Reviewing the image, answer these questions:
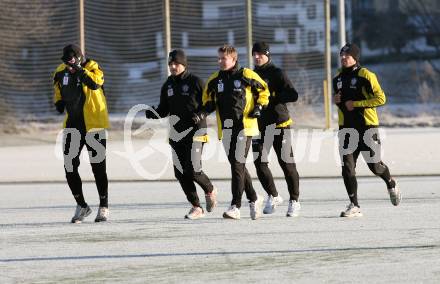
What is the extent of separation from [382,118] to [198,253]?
22406 millimetres

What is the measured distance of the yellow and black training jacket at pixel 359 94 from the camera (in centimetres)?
1304

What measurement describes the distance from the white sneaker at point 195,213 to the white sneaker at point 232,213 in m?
0.34

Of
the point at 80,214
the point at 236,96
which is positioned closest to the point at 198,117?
the point at 236,96

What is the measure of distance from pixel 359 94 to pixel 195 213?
2155mm

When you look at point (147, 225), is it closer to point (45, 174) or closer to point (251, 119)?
point (251, 119)

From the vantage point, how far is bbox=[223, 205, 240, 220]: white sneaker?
42.7 ft

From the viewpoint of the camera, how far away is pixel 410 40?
4906 cm

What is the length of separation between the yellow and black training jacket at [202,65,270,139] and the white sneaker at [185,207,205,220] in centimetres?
85

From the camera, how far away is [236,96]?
42.8ft

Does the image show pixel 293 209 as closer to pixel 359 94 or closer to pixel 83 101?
pixel 359 94

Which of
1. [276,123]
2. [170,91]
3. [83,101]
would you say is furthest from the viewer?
[276,123]

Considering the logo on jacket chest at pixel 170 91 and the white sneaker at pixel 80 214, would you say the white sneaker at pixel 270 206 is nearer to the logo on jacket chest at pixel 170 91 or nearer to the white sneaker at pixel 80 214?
the logo on jacket chest at pixel 170 91

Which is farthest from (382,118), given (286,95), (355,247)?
(355,247)

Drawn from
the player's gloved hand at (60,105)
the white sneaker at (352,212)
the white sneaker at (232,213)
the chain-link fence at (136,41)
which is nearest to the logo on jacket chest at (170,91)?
the player's gloved hand at (60,105)
